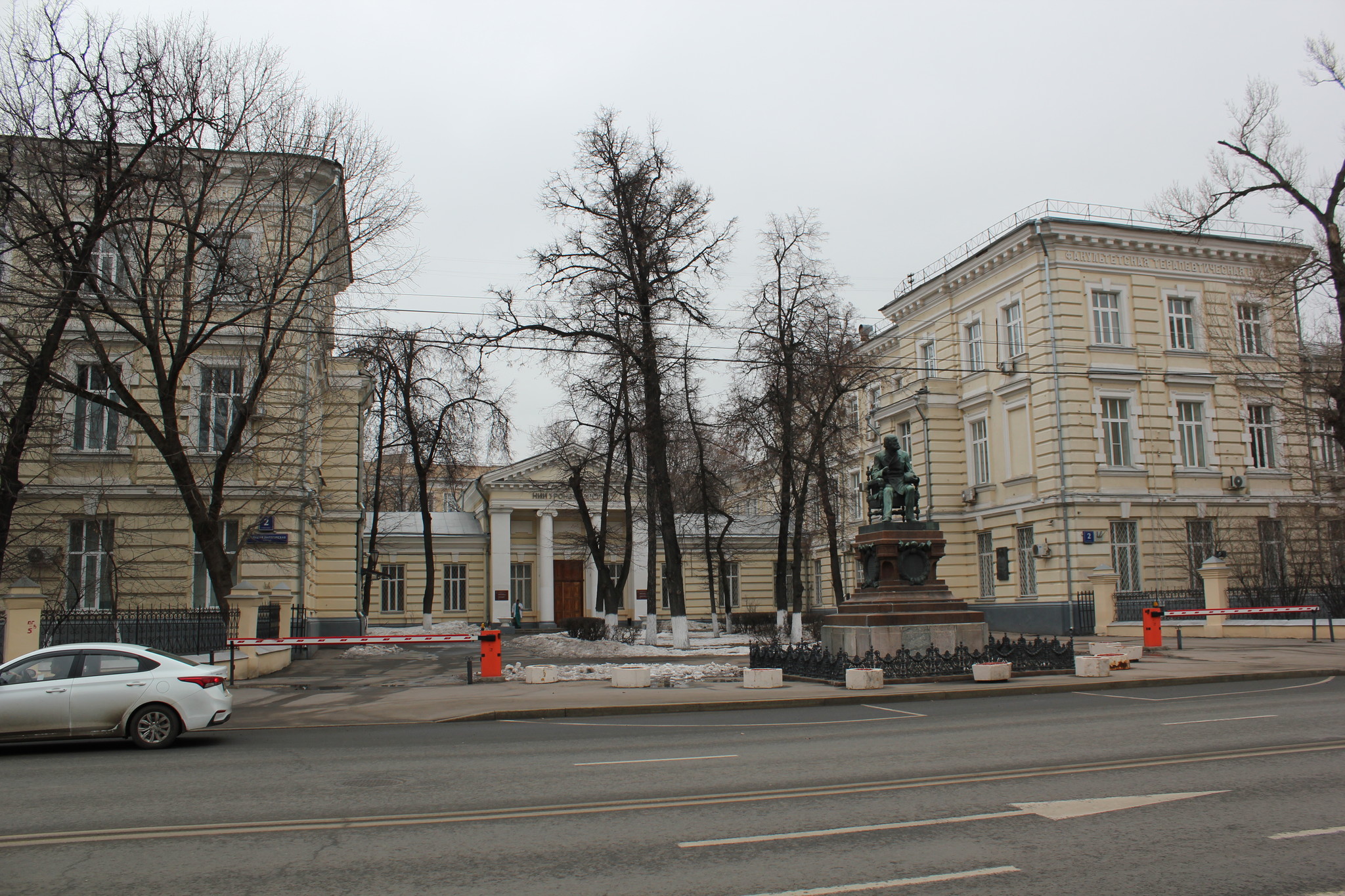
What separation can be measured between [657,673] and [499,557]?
101 ft

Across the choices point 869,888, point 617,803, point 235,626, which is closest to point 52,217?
point 235,626

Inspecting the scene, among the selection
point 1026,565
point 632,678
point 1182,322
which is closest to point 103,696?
point 632,678

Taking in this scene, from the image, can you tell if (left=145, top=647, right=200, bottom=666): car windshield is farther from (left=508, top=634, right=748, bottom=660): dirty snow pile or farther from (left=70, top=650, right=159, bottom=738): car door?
(left=508, top=634, right=748, bottom=660): dirty snow pile

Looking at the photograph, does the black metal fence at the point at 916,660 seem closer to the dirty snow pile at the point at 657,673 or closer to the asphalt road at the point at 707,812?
the dirty snow pile at the point at 657,673

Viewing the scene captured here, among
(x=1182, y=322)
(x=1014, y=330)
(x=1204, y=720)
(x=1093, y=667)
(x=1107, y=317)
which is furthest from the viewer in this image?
(x=1014, y=330)

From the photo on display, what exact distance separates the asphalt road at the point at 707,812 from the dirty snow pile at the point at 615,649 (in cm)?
1531

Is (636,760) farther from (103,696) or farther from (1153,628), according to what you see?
(1153,628)

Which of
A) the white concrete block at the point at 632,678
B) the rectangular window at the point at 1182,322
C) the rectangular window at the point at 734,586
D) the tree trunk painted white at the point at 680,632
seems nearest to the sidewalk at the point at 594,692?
the white concrete block at the point at 632,678

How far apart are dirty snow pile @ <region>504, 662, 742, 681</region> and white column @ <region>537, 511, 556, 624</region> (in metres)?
28.2

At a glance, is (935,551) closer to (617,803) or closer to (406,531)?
(617,803)

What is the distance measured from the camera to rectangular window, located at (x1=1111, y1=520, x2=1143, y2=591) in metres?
34.0

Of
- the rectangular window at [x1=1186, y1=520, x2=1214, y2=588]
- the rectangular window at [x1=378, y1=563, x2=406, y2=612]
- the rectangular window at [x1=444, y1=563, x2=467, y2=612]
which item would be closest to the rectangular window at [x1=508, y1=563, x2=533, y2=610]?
the rectangular window at [x1=444, y1=563, x2=467, y2=612]

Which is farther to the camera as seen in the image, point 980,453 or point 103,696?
point 980,453

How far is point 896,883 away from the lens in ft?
17.9
